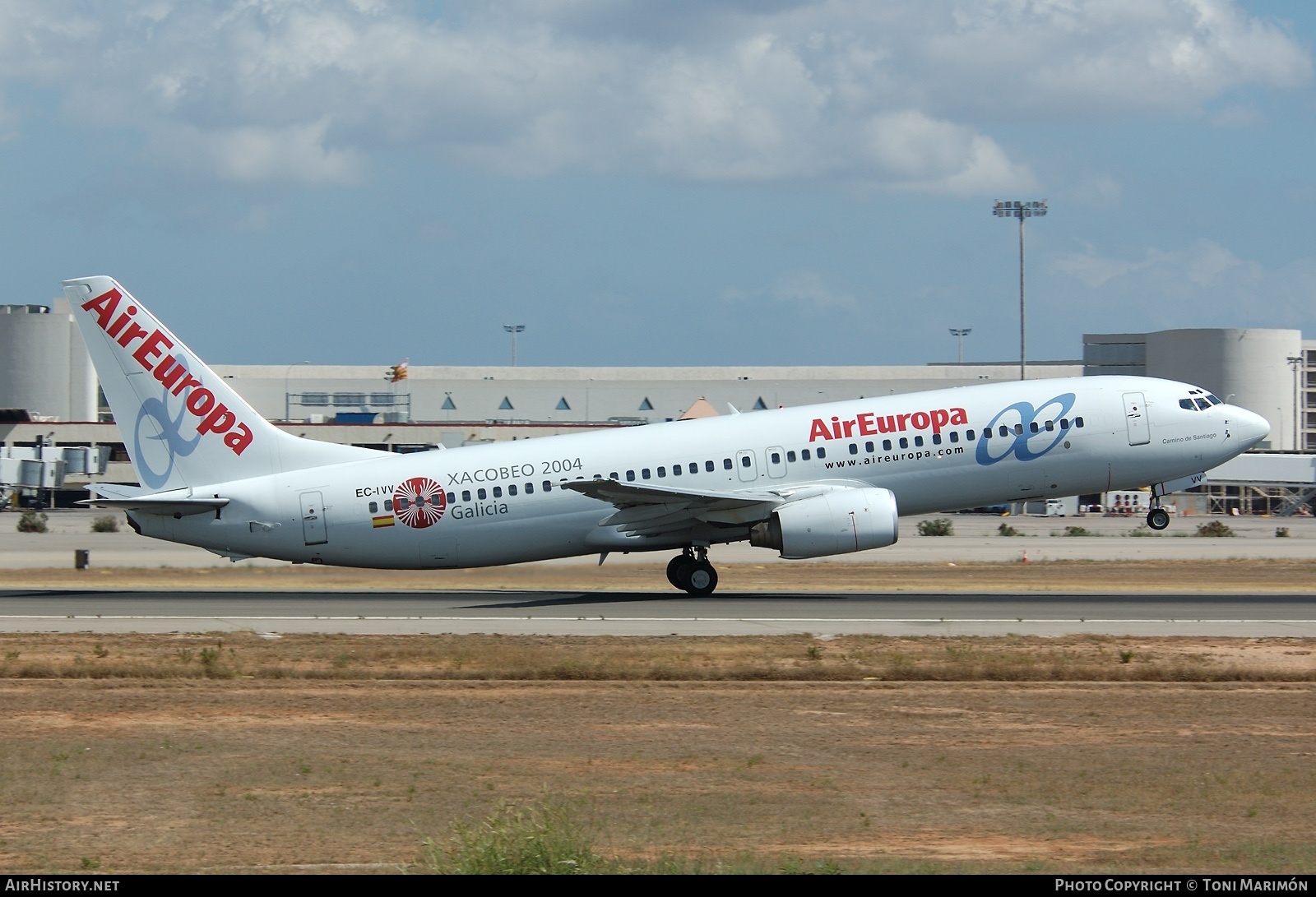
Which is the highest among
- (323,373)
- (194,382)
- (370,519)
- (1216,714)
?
(323,373)

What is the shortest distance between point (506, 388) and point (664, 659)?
95.3 metres

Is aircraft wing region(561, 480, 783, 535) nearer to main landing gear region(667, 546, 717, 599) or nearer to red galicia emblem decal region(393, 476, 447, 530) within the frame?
main landing gear region(667, 546, 717, 599)

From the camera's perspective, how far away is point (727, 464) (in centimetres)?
3475

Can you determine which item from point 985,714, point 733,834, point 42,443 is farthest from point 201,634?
point 42,443

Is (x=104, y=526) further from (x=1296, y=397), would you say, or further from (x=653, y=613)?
(x=1296, y=397)

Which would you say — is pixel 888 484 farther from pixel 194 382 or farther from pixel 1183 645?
pixel 194 382

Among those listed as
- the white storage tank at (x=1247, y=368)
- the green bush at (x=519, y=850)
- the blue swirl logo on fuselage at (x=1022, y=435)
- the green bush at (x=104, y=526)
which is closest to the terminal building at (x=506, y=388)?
the white storage tank at (x=1247, y=368)

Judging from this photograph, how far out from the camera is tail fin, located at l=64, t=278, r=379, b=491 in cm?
3438

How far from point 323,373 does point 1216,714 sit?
111593 millimetres

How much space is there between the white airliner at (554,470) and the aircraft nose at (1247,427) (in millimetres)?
1763

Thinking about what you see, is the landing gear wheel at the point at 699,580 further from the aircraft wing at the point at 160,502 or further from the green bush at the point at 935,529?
the green bush at the point at 935,529

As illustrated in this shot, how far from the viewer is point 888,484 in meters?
34.5

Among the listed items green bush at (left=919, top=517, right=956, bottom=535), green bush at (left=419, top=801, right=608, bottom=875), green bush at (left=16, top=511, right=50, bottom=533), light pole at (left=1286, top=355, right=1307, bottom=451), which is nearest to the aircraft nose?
green bush at (left=419, top=801, right=608, bottom=875)


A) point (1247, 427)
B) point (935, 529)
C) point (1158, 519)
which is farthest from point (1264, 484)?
point (1158, 519)
